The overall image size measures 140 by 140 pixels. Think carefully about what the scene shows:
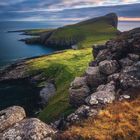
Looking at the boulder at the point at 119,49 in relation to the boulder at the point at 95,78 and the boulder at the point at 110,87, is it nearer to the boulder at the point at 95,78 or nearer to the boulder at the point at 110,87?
the boulder at the point at 95,78

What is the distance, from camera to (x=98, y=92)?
46094 millimetres

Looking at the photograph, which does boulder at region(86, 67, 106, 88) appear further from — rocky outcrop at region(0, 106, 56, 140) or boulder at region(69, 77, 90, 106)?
rocky outcrop at region(0, 106, 56, 140)

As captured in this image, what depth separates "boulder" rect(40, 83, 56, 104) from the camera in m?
112

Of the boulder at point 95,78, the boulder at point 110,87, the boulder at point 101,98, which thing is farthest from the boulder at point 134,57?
the boulder at point 101,98

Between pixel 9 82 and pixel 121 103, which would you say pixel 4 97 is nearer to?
pixel 9 82

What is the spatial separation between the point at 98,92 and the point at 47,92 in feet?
248

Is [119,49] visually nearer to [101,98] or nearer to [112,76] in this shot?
[112,76]

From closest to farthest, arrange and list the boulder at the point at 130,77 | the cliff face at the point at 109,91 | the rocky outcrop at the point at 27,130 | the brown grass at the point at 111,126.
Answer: the brown grass at the point at 111,126 → the cliff face at the point at 109,91 → the rocky outcrop at the point at 27,130 → the boulder at the point at 130,77

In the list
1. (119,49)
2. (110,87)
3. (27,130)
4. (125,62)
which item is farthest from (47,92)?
(27,130)

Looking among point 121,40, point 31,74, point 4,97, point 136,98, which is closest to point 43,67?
point 31,74

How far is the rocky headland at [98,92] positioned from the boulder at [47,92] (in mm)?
39002

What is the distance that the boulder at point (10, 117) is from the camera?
38.8 m

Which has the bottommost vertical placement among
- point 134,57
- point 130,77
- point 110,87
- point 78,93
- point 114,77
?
point 78,93

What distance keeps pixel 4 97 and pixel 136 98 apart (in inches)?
3218
